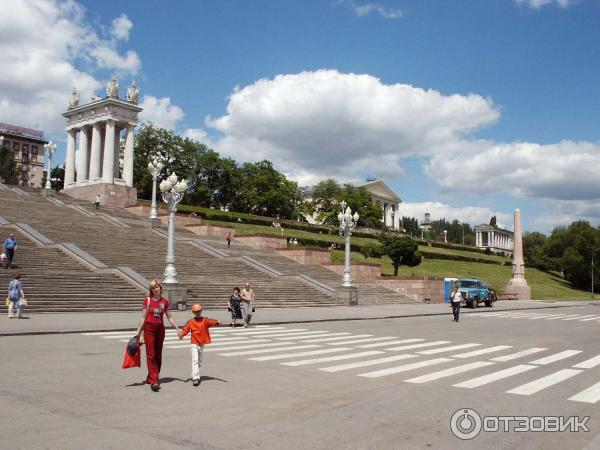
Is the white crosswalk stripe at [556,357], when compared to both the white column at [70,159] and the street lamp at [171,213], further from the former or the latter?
the white column at [70,159]

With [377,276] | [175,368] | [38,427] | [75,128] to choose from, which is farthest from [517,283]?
[38,427]

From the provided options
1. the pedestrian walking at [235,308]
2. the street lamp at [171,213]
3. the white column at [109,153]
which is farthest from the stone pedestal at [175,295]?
the white column at [109,153]

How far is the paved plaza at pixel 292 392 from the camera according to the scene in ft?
21.0

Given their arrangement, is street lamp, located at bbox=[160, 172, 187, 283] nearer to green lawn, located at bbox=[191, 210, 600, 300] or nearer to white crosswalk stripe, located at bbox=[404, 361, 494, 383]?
white crosswalk stripe, located at bbox=[404, 361, 494, 383]

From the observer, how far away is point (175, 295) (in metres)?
25.2

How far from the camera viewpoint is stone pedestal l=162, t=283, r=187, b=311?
81.9 ft

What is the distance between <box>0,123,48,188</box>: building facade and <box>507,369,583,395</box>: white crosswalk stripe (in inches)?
4758

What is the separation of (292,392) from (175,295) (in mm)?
17211

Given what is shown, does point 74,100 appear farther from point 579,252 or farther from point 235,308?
point 579,252

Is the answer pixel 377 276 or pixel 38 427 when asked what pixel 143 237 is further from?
pixel 38 427

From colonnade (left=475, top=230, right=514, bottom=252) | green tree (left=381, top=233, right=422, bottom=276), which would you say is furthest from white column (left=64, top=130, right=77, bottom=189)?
colonnade (left=475, top=230, right=514, bottom=252)

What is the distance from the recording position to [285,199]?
9331 centimetres

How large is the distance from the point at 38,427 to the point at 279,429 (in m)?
2.72
